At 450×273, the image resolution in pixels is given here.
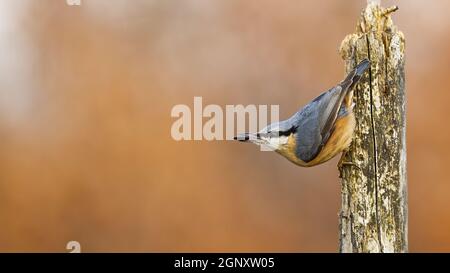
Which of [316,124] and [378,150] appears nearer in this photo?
[378,150]

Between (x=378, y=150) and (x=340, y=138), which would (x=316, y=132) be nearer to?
(x=340, y=138)

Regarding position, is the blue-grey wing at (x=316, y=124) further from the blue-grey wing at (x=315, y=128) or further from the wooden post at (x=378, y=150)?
the wooden post at (x=378, y=150)

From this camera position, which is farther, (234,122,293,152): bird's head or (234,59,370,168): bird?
(234,122,293,152): bird's head

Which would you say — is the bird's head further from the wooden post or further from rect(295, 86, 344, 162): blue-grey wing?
the wooden post

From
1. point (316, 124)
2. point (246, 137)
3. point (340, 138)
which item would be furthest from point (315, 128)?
point (246, 137)

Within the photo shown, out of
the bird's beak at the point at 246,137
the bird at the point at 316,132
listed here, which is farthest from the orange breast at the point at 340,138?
the bird's beak at the point at 246,137

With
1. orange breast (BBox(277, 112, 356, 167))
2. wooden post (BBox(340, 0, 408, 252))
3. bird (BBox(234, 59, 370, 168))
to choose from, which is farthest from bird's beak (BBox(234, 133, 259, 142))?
wooden post (BBox(340, 0, 408, 252))
